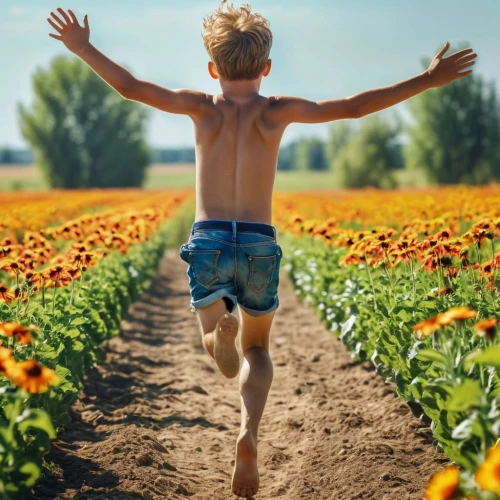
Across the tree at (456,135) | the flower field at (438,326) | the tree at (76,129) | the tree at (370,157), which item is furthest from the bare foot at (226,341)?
the tree at (76,129)

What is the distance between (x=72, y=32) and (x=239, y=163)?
1.00m

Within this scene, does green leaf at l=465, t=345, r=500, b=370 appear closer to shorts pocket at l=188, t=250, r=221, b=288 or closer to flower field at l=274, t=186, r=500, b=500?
flower field at l=274, t=186, r=500, b=500

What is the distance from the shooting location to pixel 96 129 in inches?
2340

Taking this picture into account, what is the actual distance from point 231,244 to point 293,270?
7.88 m

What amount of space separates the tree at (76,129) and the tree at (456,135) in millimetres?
20620

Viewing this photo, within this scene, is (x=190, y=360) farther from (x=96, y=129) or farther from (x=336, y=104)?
(x=96, y=129)

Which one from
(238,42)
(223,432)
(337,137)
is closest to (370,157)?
(337,137)

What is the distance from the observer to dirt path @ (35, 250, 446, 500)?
4.21 m

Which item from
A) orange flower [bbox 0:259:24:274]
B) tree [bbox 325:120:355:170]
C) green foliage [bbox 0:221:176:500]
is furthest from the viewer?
tree [bbox 325:120:355:170]

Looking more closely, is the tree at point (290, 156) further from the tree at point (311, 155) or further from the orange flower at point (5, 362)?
the orange flower at point (5, 362)

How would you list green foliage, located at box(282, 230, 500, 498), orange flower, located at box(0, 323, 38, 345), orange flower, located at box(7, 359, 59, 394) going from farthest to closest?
1. orange flower, located at box(0, 323, 38, 345)
2. orange flower, located at box(7, 359, 59, 394)
3. green foliage, located at box(282, 230, 500, 498)

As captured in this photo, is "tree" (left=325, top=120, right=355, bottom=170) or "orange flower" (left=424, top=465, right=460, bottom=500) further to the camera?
"tree" (left=325, top=120, right=355, bottom=170)

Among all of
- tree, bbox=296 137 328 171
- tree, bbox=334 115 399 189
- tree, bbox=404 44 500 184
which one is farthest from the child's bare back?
tree, bbox=296 137 328 171

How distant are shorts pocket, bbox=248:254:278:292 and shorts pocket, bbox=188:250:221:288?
0.15 metres
